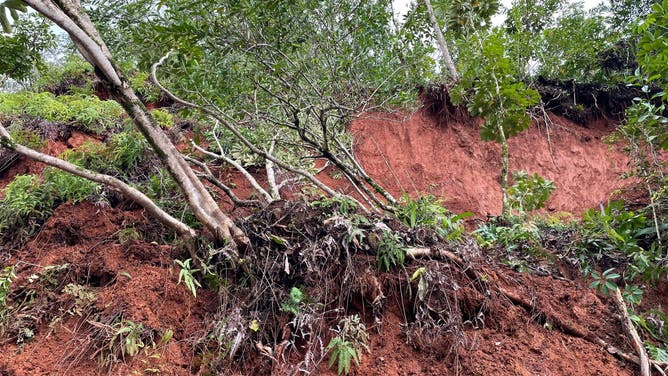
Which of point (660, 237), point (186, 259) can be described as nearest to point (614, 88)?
point (660, 237)

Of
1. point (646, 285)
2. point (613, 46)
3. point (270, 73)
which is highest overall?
point (270, 73)

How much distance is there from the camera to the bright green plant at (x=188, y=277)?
8.19 ft

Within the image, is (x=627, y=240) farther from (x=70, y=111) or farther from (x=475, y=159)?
(x=70, y=111)

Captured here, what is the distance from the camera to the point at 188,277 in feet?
8.34

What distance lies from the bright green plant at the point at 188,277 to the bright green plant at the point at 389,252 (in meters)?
1.22

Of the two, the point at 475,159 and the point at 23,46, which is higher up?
the point at 23,46

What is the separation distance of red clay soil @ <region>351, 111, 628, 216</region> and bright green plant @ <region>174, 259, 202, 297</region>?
6.27 metres

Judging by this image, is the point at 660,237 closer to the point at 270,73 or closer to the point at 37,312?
the point at 270,73

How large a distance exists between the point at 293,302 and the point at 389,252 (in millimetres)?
719

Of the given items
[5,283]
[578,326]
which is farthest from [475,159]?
[5,283]

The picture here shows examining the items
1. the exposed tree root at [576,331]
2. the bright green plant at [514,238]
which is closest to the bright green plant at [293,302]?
the exposed tree root at [576,331]

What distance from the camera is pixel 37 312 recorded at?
2.47 meters

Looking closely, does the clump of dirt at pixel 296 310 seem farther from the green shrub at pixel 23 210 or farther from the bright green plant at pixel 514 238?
the bright green plant at pixel 514 238

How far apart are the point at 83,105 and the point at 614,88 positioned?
1172 cm
